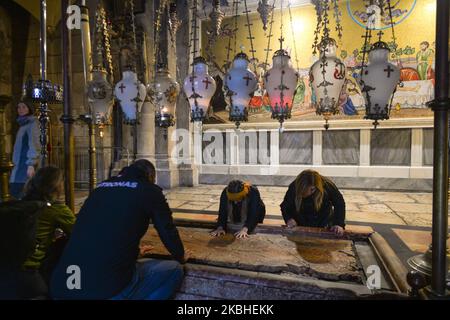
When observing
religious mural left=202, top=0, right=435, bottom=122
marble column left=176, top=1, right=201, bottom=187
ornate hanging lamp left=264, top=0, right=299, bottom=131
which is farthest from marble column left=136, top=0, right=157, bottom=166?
ornate hanging lamp left=264, top=0, right=299, bottom=131

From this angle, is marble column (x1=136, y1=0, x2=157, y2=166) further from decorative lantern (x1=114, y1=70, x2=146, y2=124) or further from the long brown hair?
the long brown hair

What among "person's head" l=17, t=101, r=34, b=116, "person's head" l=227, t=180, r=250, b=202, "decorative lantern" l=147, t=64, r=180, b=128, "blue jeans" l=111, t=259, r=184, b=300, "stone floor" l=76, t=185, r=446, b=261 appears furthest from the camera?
"person's head" l=17, t=101, r=34, b=116

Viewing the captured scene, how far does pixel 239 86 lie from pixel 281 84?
33 centimetres

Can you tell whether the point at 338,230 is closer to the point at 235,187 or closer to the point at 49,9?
the point at 235,187

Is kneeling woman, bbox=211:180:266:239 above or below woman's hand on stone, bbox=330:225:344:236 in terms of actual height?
above

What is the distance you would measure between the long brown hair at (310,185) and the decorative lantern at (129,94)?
206cm

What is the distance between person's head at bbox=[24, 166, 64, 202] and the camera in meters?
2.15

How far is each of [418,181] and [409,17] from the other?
4.28 meters

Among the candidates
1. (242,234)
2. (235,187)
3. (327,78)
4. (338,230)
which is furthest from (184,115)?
(327,78)

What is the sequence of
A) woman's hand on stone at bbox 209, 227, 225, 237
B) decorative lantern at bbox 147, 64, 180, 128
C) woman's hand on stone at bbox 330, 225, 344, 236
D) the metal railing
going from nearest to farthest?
decorative lantern at bbox 147, 64, 180, 128 < woman's hand on stone at bbox 330, 225, 344, 236 < woman's hand on stone at bbox 209, 227, 225, 237 < the metal railing

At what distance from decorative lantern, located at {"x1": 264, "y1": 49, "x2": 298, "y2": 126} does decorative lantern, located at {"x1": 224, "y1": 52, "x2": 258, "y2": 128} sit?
0.45 ft

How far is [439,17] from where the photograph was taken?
1670mm

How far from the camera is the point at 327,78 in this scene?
85.0 inches
